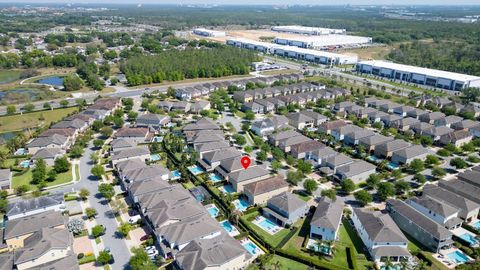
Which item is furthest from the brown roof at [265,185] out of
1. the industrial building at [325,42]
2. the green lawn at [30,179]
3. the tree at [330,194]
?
the industrial building at [325,42]

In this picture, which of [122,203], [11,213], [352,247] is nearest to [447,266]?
[352,247]

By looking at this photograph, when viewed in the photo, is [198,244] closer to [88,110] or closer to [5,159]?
[5,159]

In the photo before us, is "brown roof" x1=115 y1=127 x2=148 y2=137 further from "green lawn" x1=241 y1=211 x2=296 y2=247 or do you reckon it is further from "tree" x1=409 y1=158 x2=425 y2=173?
"tree" x1=409 y1=158 x2=425 y2=173

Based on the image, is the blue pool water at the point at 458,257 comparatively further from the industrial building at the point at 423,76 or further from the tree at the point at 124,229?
the industrial building at the point at 423,76

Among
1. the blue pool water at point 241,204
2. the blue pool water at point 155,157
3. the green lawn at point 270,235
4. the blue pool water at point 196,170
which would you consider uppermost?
the blue pool water at point 155,157

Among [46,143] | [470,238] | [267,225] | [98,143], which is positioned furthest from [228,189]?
[46,143]
